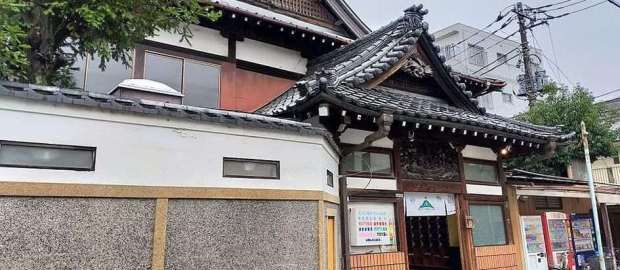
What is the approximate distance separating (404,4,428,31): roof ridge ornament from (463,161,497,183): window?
3356 mm

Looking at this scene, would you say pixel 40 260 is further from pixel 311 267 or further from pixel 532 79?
pixel 532 79

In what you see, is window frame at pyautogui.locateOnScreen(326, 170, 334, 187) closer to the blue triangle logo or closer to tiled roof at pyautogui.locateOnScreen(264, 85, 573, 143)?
tiled roof at pyautogui.locateOnScreen(264, 85, 573, 143)

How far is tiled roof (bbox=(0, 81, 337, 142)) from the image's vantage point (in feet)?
12.5

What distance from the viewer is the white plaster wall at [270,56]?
29.7ft

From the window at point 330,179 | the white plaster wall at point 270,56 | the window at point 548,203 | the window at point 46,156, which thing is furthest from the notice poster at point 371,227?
the window at point 548,203

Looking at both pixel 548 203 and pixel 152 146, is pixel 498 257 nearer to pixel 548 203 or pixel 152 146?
pixel 548 203

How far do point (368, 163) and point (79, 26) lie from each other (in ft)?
16.9

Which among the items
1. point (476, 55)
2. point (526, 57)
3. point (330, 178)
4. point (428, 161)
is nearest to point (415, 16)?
point (428, 161)

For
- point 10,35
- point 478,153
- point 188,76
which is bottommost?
point 478,153

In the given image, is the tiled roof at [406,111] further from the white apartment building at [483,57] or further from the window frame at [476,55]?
the window frame at [476,55]

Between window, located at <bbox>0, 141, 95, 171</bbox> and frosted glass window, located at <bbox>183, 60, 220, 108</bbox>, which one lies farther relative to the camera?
frosted glass window, located at <bbox>183, 60, 220, 108</bbox>

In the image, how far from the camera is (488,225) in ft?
30.9

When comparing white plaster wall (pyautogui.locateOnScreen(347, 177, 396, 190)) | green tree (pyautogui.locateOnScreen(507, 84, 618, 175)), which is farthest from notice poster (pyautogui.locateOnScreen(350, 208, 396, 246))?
green tree (pyautogui.locateOnScreen(507, 84, 618, 175))

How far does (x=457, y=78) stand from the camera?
9.77 meters
